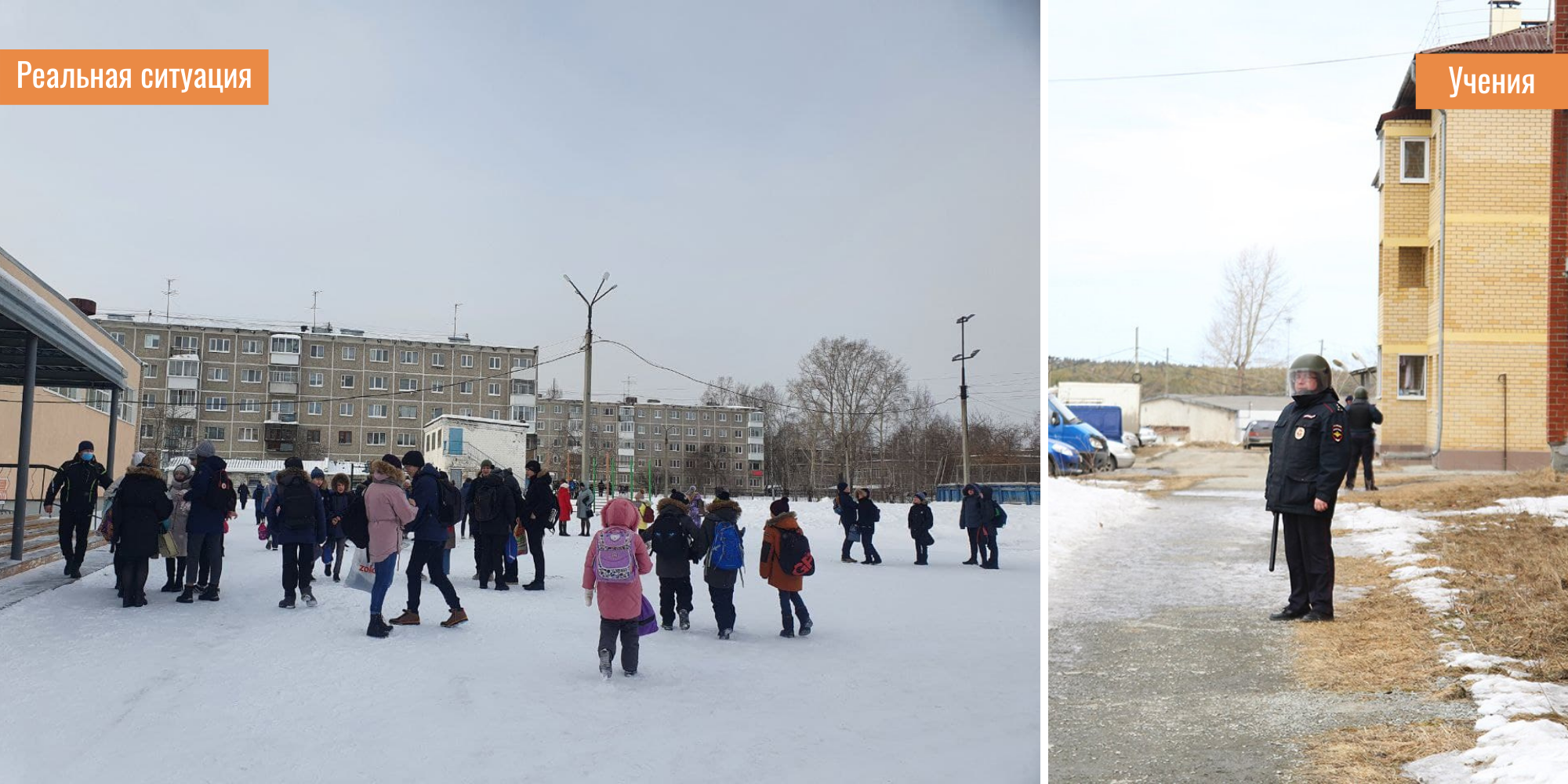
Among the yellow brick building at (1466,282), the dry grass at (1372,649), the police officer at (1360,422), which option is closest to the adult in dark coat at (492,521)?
the dry grass at (1372,649)

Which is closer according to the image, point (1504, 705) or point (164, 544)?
point (1504, 705)

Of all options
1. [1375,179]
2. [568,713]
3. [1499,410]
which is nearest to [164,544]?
[568,713]

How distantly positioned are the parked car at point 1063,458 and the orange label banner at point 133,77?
1129cm

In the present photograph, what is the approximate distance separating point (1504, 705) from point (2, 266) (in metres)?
5.14

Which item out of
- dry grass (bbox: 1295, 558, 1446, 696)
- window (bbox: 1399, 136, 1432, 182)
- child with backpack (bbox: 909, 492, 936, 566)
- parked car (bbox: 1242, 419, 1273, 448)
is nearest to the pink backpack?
child with backpack (bbox: 909, 492, 936, 566)

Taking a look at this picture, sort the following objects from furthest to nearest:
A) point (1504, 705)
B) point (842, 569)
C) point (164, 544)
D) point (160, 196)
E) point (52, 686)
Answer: point (842, 569) < point (160, 196) < point (164, 544) < point (52, 686) < point (1504, 705)

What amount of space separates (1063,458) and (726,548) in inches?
394

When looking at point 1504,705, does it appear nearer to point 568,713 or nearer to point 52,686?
point 568,713

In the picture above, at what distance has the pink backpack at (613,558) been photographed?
4230mm

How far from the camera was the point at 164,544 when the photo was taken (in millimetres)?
4059

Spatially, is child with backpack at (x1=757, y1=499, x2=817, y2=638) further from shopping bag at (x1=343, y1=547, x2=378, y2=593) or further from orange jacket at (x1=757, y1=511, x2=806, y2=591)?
shopping bag at (x1=343, y1=547, x2=378, y2=593)

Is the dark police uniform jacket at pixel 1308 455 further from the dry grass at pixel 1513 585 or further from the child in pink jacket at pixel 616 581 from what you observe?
the child in pink jacket at pixel 616 581

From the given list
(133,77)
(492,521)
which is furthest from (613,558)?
(133,77)

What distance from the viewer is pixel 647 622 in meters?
4.39
